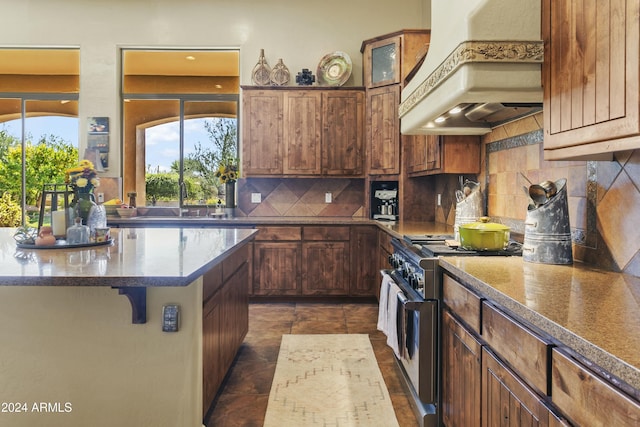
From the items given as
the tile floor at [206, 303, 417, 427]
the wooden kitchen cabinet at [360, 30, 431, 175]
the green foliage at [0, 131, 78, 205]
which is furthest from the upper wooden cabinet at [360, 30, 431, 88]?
the green foliage at [0, 131, 78, 205]

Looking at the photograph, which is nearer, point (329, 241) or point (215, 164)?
point (329, 241)

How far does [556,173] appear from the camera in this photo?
2.14 meters

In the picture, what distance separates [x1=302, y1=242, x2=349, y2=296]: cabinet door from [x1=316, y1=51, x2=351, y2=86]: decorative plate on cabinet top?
6.41ft

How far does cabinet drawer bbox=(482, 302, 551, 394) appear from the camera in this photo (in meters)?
1.08

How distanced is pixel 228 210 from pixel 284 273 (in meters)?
1.09

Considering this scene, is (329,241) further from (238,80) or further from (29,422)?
(29,422)

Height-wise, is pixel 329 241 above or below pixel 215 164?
below

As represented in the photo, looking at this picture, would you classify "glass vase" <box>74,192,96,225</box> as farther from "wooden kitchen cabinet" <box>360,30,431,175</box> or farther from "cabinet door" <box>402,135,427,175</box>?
"wooden kitchen cabinet" <box>360,30,431,175</box>

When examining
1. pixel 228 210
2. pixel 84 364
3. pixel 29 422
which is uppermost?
pixel 228 210

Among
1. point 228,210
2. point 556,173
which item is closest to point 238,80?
point 228,210

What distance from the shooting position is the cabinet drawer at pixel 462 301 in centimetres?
156

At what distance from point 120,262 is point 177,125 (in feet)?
13.2

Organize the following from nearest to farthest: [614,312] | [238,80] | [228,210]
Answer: [614,312] < [228,210] < [238,80]

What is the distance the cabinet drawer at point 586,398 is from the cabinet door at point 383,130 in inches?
144
